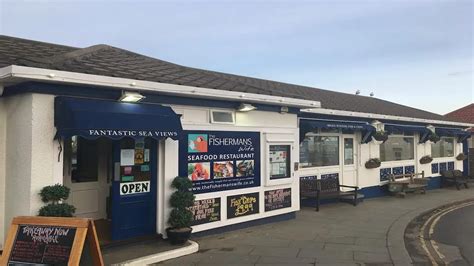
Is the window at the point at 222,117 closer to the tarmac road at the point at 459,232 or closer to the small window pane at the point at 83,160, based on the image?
the small window pane at the point at 83,160

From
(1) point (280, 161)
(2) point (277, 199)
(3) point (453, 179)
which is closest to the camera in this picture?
(2) point (277, 199)

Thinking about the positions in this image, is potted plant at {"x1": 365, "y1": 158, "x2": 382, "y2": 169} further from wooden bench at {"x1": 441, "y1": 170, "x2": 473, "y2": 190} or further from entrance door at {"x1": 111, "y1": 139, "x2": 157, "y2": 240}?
entrance door at {"x1": 111, "y1": 139, "x2": 157, "y2": 240}

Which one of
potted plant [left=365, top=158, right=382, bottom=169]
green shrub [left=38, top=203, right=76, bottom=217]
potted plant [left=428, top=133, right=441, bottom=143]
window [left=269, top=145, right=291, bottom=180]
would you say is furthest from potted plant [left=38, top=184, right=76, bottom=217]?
potted plant [left=428, top=133, right=441, bottom=143]

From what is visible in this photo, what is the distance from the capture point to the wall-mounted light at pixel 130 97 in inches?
274

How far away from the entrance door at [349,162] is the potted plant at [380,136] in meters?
0.80

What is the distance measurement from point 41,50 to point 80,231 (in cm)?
476

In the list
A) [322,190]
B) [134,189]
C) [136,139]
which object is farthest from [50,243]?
[322,190]

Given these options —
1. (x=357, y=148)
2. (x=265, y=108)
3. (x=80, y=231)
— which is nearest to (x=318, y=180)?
(x=357, y=148)

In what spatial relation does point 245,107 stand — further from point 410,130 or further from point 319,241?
point 410,130

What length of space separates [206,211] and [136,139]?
2069mm

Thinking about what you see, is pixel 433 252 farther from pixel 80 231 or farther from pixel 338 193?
pixel 80 231

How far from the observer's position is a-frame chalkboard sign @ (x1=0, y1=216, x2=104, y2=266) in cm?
484

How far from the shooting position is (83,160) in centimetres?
841

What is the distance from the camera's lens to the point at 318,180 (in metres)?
12.6
